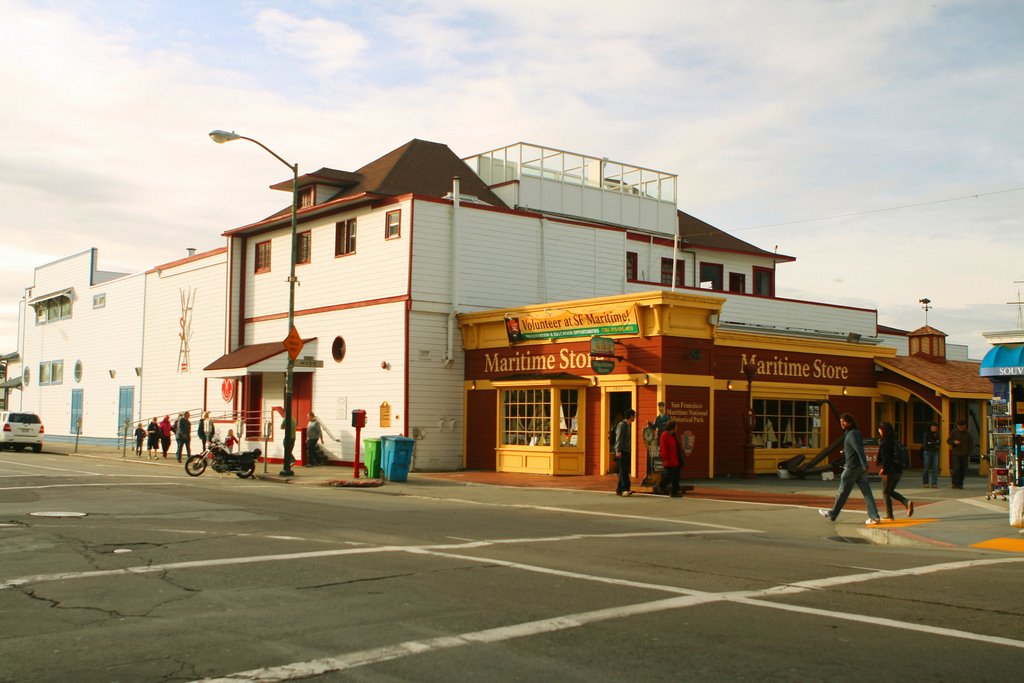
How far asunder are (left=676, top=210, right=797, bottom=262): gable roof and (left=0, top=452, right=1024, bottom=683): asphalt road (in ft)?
95.3

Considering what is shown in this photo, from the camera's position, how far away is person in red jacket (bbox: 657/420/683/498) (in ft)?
70.3

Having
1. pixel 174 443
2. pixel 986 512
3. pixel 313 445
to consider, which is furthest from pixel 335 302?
pixel 986 512

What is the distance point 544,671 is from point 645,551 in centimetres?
626

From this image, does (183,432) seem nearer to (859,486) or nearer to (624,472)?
(624,472)

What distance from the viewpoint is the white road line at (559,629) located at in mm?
6516

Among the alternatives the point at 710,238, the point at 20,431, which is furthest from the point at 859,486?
the point at 20,431

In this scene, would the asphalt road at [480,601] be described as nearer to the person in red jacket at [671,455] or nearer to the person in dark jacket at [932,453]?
the person in red jacket at [671,455]

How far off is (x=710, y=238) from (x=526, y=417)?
20154mm

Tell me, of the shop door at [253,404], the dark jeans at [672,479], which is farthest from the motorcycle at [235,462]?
the dark jeans at [672,479]

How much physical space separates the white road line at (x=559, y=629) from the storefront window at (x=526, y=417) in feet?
56.2

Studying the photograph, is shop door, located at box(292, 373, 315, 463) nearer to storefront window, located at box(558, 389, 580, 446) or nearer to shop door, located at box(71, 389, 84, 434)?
storefront window, located at box(558, 389, 580, 446)

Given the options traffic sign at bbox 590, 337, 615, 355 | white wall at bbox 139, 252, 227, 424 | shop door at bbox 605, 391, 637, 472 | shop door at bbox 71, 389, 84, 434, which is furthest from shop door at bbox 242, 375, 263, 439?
shop door at bbox 71, 389, 84, 434

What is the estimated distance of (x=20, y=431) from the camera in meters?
42.0

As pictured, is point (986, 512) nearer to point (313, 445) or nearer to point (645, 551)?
point (645, 551)
